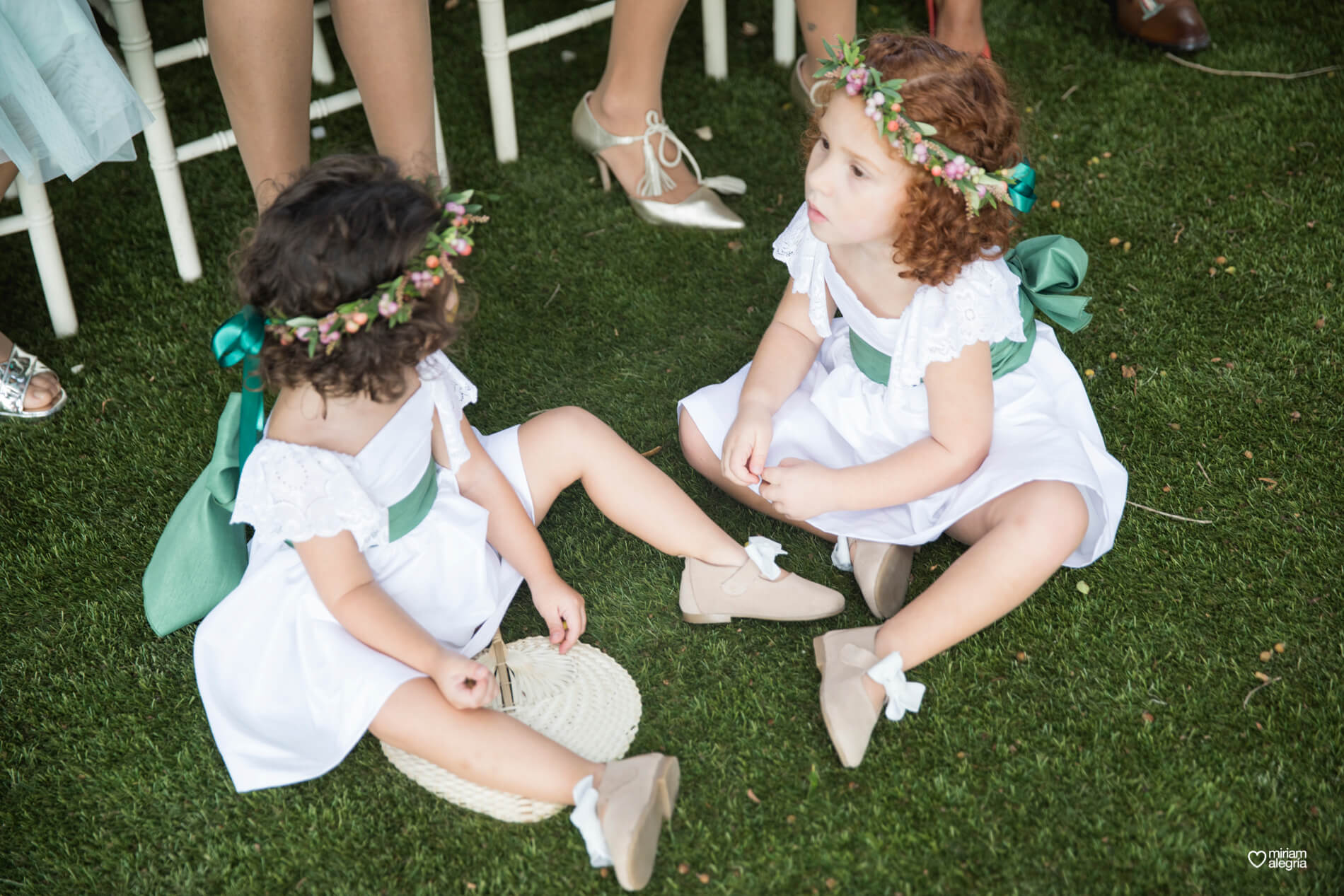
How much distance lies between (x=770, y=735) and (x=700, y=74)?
181cm

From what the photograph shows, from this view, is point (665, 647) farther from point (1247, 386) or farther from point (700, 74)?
point (700, 74)

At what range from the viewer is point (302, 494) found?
1.32 metres

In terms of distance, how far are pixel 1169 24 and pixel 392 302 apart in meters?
2.20

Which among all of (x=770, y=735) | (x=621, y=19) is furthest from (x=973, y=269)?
(x=621, y=19)

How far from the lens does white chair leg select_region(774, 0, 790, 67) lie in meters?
2.67

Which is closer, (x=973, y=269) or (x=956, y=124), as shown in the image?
(x=956, y=124)

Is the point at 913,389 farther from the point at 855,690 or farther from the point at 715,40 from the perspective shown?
the point at 715,40

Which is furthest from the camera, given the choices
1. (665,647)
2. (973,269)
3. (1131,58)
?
(1131,58)

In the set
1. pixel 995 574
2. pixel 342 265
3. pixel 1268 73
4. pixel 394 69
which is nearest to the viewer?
pixel 342 265

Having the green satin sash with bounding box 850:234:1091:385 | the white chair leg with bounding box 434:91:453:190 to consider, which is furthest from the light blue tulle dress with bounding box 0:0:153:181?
the green satin sash with bounding box 850:234:1091:385

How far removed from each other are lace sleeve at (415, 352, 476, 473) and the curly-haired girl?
1.17 ft

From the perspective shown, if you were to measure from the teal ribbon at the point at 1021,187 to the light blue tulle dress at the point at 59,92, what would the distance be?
1.33 m

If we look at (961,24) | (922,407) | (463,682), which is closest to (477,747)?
(463,682)

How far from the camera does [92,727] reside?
1.51 meters
